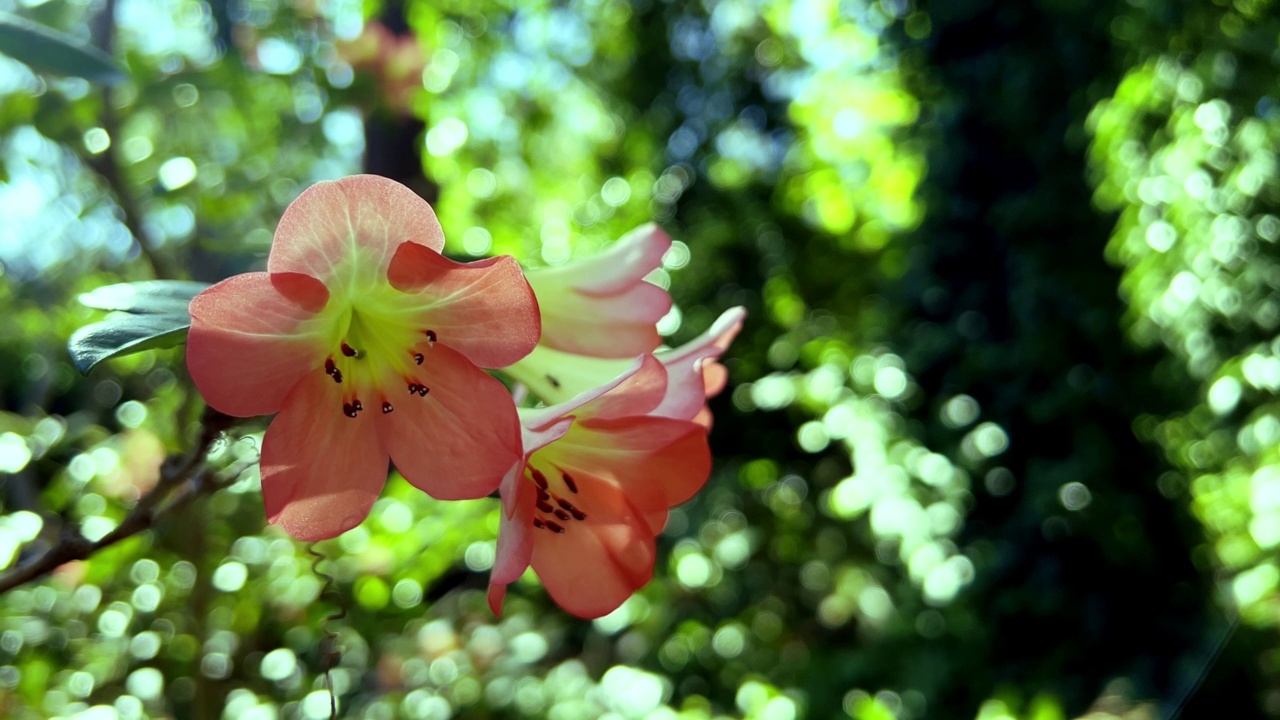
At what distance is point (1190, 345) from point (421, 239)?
6.71ft

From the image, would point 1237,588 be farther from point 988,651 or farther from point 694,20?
point 694,20

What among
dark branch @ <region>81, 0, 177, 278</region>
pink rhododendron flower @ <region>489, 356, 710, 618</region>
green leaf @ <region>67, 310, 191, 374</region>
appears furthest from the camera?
dark branch @ <region>81, 0, 177, 278</region>

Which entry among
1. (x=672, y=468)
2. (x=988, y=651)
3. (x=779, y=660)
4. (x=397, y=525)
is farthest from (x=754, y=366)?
(x=672, y=468)

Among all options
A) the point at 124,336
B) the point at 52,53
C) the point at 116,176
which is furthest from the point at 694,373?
the point at 116,176

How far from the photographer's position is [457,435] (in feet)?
1.53

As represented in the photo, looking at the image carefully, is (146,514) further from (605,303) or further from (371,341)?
(605,303)

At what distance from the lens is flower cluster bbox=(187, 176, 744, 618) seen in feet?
1.42

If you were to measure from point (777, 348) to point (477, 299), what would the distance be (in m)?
2.67

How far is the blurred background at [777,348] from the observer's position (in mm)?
1410

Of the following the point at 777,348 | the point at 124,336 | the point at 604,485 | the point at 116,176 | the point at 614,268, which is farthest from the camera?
the point at 777,348

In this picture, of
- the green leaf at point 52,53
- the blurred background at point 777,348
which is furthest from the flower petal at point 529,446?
the green leaf at point 52,53

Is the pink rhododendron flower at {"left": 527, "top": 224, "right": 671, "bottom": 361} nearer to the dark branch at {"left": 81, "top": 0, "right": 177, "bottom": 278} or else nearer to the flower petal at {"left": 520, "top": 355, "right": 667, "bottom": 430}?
the flower petal at {"left": 520, "top": 355, "right": 667, "bottom": 430}

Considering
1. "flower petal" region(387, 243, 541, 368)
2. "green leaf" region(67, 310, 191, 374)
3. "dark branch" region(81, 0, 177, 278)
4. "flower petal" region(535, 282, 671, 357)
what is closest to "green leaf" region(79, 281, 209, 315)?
"green leaf" region(67, 310, 191, 374)

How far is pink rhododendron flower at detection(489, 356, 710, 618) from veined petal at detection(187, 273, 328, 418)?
125 mm
